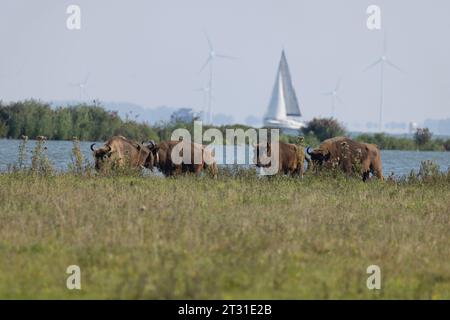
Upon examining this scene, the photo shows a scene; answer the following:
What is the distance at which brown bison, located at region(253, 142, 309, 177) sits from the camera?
87.5 ft

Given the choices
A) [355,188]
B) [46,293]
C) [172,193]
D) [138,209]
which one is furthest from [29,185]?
[46,293]

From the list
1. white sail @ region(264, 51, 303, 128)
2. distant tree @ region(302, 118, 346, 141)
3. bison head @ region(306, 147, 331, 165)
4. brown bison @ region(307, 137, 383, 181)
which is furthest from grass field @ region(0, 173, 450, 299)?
white sail @ region(264, 51, 303, 128)

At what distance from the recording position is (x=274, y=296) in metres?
11.4

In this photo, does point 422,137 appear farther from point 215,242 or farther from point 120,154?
point 215,242

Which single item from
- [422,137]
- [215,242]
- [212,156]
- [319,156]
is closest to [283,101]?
[422,137]

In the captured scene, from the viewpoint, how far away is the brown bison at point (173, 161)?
87.3 ft

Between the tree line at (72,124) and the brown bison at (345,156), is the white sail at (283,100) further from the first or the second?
the brown bison at (345,156)

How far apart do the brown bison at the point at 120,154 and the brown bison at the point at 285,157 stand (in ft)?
9.15

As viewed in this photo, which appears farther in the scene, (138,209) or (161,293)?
(138,209)

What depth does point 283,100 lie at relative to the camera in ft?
440

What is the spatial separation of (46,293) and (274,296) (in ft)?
8.10
